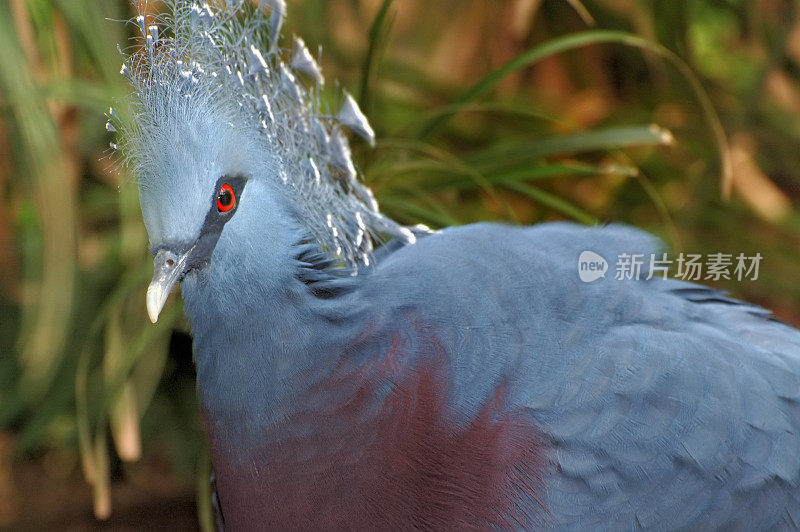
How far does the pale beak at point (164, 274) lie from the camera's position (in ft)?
3.59

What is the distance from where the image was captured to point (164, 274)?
111cm

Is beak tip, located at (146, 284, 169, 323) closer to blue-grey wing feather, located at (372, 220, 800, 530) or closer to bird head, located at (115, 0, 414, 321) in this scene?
bird head, located at (115, 0, 414, 321)

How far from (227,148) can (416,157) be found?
954 millimetres

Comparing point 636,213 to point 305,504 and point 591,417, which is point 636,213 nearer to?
point 591,417

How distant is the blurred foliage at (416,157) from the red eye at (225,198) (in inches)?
17.9

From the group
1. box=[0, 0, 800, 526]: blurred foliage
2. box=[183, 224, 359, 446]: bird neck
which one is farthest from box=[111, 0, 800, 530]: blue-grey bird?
box=[0, 0, 800, 526]: blurred foliage

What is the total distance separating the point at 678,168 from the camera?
260cm

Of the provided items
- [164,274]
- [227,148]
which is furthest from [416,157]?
[164,274]

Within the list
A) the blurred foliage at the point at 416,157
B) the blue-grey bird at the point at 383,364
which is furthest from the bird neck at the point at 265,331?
the blurred foliage at the point at 416,157

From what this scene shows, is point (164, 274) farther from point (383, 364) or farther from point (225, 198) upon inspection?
point (383, 364)

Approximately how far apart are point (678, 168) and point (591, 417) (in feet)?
5.23

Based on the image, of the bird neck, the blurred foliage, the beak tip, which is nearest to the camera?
the beak tip

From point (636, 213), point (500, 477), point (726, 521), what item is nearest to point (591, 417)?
point (500, 477)

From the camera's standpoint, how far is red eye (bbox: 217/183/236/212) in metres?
1.14
